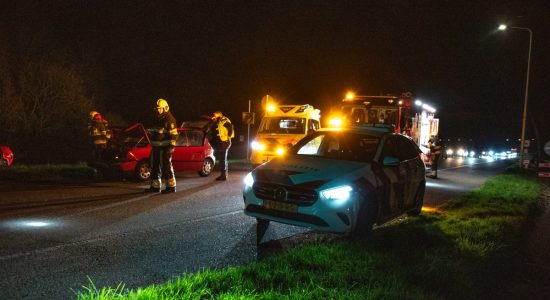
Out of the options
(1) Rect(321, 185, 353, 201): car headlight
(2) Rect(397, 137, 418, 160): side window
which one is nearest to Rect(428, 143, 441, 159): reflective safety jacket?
(2) Rect(397, 137, 418, 160): side window

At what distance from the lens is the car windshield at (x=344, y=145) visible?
728 cm

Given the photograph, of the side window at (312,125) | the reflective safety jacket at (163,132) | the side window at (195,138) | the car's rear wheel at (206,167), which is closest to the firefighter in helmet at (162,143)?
the reflective safety jacket at (163,132)

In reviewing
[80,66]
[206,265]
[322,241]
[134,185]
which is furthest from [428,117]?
[80,66]

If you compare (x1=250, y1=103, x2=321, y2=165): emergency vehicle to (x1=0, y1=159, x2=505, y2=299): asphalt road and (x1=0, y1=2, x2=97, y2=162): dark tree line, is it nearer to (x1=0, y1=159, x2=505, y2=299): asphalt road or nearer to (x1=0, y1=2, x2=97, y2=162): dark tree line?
(x1=0, y1=159, x2=505, y2=299): asphalt road

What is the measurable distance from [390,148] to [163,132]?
17.0 ft

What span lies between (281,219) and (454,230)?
2979mm

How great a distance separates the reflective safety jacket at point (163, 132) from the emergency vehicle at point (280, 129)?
4805mm

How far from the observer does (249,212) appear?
6.43 meters

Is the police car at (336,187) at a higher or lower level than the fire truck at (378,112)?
Result: lower

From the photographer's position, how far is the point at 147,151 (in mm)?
12688

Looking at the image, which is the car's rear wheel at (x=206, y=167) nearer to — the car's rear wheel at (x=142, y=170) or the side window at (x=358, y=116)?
the car's rear wheel at (x=142, y=170)

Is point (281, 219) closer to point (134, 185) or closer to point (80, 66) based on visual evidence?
point (134, 185)

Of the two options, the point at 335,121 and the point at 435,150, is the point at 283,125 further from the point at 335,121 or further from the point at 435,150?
the point at 435,150

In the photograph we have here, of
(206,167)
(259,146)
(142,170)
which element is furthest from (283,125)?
(142,170)
